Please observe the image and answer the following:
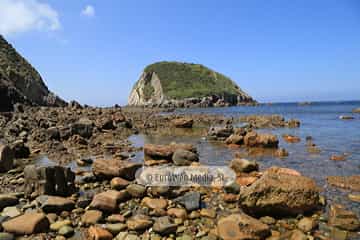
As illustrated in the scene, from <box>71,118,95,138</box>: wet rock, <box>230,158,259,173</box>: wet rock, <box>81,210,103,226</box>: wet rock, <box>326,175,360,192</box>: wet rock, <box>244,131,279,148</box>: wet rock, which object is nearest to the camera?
<box>81,210,103,226</box>: wet rock

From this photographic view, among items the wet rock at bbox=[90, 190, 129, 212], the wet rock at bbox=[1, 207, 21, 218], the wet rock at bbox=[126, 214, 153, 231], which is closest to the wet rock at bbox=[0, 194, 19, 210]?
the wet rock at bbox=[1, 207, 21, 218]

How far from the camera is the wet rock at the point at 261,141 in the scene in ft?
44.8

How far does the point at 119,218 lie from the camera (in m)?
5.29

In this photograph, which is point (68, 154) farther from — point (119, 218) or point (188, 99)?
point (188, 99)

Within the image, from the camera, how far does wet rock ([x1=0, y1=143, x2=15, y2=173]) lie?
28.6 ft

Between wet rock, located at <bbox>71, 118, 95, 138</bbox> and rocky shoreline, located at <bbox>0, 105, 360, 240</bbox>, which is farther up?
wet rock, located at <bbox>71, 118, 95, 138</bbox>

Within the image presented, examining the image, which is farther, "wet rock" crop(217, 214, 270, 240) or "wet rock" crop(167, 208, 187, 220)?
"wet rock" crop(167, 208, 187, 220)

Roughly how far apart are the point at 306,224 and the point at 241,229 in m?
1.33

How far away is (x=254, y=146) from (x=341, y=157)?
13.2 feet

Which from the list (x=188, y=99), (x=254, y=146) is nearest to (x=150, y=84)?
(x=188, y=99)

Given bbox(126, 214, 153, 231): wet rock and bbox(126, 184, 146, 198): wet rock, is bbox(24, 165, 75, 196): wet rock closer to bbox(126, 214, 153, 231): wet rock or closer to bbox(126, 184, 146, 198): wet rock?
bbox(126, 184, 146, 198): wet rock

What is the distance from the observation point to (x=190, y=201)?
5.92 m

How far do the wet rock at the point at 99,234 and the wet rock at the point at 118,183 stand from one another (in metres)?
2.17

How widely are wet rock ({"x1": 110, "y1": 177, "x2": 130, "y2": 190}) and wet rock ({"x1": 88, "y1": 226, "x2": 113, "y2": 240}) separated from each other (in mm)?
2170
